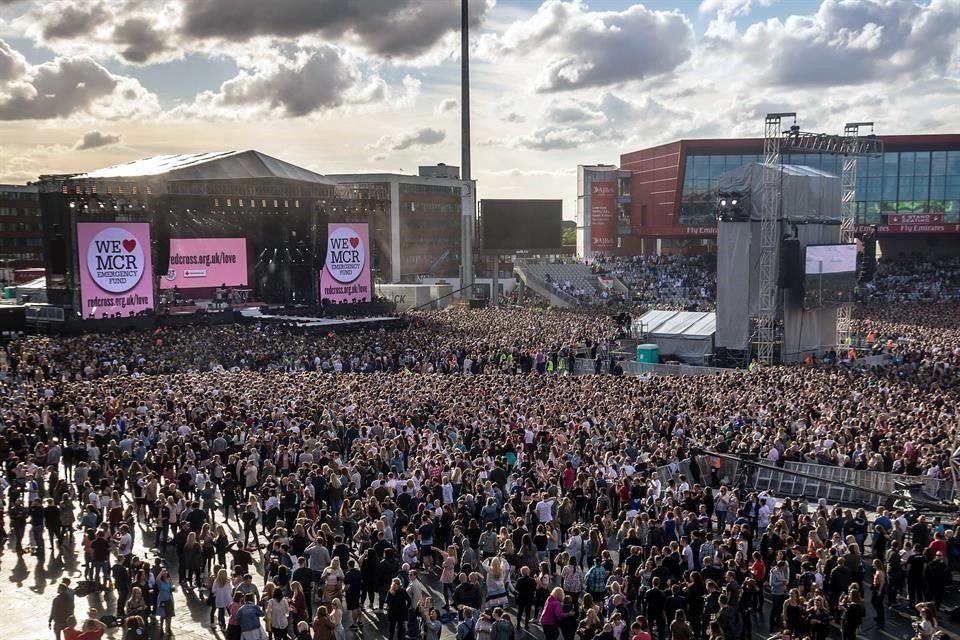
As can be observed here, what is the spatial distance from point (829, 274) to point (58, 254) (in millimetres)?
33146

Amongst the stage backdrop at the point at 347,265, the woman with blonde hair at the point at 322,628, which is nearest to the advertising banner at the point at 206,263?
the stage backdrop at the point at 347,265

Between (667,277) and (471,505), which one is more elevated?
(667,277)

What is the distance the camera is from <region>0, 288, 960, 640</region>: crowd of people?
417 inches

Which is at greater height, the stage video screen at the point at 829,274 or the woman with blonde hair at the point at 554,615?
the stage video screen at the point at 829,274

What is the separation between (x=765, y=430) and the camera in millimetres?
18875

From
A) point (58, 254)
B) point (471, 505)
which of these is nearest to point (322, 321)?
point (58, 254)

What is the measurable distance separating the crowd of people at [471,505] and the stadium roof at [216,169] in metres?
20.9

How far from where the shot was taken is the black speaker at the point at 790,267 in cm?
3388

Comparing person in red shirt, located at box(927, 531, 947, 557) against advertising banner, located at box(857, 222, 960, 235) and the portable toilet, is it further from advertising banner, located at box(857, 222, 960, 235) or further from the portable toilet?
advertising banner, located at box(857, 222, 960, 235)

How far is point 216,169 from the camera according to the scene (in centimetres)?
4753

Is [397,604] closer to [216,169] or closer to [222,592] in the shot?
[222,592]

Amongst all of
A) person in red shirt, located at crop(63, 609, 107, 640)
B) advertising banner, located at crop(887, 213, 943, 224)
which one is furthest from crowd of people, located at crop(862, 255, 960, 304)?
person in red shirt, located at crop(63, 609, 107, 640)

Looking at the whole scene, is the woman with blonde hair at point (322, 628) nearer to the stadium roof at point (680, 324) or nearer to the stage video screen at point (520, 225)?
the stadium roof at point (680, 324)

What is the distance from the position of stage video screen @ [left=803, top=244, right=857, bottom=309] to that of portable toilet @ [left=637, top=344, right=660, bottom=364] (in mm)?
6223
